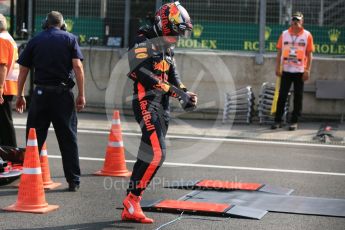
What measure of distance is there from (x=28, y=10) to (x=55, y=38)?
26.7ft

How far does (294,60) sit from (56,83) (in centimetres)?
648

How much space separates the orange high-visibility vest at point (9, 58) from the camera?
10.1 m

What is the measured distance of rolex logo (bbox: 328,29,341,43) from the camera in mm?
16062

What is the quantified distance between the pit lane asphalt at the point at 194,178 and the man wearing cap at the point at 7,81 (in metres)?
0.75

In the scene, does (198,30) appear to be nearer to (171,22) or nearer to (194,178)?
(194,178)

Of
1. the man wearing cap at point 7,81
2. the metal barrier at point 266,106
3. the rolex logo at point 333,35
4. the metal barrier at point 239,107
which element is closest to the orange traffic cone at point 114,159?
the man wearing cap at point 7,81

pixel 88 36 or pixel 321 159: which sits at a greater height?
pixel 88 36

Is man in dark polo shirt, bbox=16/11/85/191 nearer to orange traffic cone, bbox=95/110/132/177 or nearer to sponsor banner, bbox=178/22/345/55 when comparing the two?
orange traffic cone, bbox=95/110/132/177

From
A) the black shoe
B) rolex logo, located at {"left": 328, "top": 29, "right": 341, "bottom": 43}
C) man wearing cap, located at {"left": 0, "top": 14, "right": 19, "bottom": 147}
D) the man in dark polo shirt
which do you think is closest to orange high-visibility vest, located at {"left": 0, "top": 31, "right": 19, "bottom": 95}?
man wearing cap, located at {"left": 0, "top": 14, "right": 19, "bottom": 147}

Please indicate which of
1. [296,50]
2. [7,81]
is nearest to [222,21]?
[296,50]

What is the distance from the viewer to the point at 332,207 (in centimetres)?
838

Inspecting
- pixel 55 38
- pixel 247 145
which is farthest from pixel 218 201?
pixel 247 145

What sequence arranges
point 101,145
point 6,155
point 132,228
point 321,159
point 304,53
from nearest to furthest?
point 132,228
point 6,155
point 321,159
point 101,145
point 304,53

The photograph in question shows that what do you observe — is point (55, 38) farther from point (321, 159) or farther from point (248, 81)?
point (248, 81)
